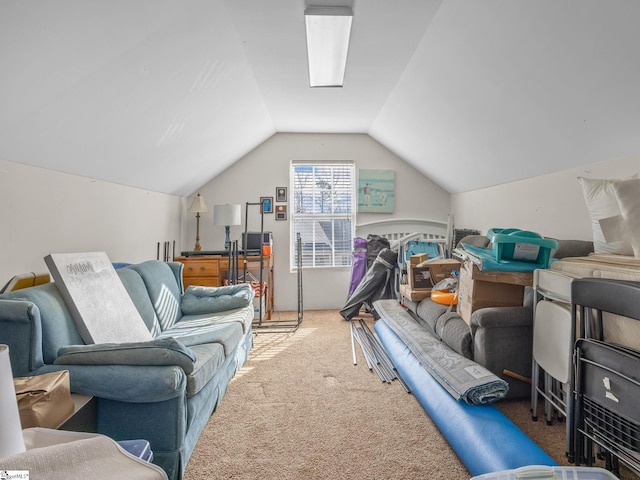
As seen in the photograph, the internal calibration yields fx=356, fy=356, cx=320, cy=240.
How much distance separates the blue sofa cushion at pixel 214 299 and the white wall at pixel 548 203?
2913 mm

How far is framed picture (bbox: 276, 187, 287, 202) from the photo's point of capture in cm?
537

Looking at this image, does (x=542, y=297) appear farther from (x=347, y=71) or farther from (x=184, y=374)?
(x=347, y=71)

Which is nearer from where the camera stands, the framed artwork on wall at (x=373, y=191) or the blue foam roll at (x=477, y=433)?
the blue foam roll at (x=477, y=433)

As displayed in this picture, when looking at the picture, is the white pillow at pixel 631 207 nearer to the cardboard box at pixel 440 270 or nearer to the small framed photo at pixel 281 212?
the cardboard box at pixel 440 270

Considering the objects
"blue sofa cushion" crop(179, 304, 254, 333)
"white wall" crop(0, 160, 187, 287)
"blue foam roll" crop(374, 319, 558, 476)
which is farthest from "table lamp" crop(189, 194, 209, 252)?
"blue foam roll" crop(374, 319, 558, 476)

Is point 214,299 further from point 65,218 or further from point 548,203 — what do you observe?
point 548,203

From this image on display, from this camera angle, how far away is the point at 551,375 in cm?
199

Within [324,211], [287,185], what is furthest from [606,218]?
[287,185]

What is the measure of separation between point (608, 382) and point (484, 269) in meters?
1.11

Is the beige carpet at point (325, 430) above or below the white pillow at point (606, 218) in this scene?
below

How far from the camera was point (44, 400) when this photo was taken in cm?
Answer: 133

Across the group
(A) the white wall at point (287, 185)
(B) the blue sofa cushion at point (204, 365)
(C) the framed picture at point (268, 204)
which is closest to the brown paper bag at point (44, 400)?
(B) the blue sofa cushion at point (204, 365)

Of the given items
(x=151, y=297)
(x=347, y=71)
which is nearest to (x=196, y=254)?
(x=151, y=297)

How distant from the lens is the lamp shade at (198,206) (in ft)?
16.1
